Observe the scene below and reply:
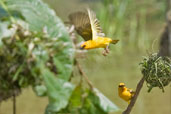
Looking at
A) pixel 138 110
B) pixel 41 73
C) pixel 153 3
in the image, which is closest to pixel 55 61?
pixel 41 73

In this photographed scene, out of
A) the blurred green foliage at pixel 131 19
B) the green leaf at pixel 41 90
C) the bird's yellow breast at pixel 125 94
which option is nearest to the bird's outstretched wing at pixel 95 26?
the bird's yellow breast at pixel 125 94

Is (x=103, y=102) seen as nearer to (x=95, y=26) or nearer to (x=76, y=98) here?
(x=76, y=98)

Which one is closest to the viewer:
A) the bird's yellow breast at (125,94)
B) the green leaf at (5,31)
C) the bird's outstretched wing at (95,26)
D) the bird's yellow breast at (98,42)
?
the green leaf at (5,31)

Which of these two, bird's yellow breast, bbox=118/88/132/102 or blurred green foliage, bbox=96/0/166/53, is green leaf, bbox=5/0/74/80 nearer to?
bird's yellow breast, bbox=118/88/132/102

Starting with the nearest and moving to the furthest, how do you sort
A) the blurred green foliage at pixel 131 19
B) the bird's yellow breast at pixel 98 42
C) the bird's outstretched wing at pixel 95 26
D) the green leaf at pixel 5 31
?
1. the green leaf at pixel 5 31
2. the bird's yellow breast at pixel 98 42
3. the bird's outstretched wing at pixel 95 26
4. the blurred green foliage at pixel 131 19

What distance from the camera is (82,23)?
4.89ft

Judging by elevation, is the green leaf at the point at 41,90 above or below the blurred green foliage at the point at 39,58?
below

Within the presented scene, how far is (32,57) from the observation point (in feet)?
3.75

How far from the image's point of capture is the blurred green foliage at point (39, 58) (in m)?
1.15

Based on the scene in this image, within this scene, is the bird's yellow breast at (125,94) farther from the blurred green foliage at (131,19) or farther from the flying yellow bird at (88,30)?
the blurred green foliage at (131,19)

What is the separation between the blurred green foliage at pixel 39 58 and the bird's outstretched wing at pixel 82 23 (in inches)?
9.6

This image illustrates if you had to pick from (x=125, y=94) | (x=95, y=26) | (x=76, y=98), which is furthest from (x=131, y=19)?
(x=76, y=98)

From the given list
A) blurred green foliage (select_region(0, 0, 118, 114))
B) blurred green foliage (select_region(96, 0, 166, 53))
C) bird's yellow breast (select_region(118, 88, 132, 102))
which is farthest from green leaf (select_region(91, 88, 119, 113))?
blurred green foliage (select_region(96, 0, 166, 53))

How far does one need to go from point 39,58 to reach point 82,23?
1.21ft
